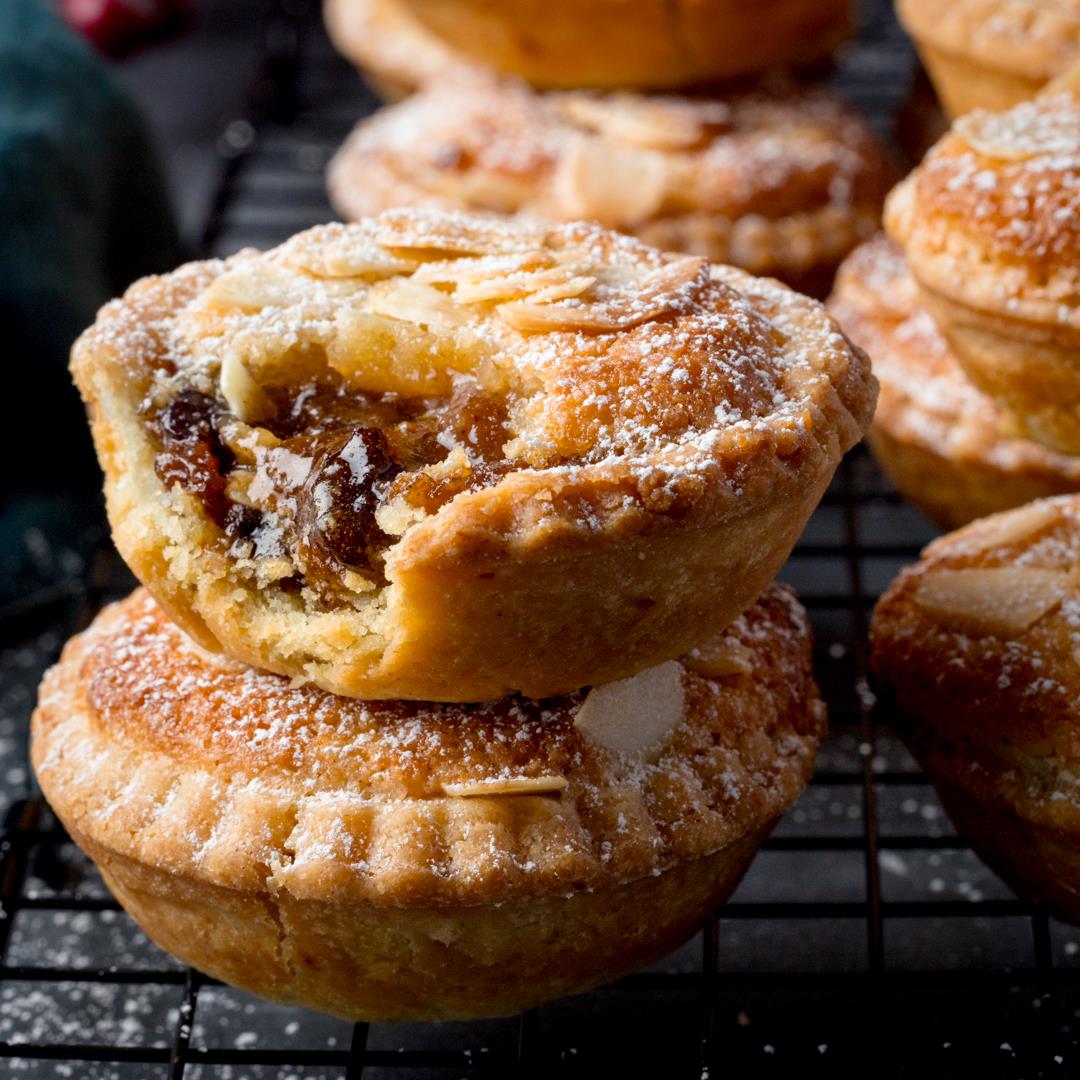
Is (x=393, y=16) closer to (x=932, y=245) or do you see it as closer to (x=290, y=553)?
(x=932, y=245)

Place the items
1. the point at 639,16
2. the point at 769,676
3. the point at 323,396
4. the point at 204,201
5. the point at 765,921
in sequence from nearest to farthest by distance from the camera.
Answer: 1. the point at 323,396
2. the point at 769,676
3. the point at 765,921
4. the point at 639,16
5. the point at 204,201

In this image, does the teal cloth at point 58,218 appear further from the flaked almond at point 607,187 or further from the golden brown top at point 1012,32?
the golden brown top at point 1012,32

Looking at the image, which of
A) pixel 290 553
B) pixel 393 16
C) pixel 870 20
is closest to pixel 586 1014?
pixel 290 553

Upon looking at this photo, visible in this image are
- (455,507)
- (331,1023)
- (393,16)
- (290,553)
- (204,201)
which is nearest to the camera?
(455,507)

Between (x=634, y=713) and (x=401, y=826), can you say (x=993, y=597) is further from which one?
(x=401, y=826)

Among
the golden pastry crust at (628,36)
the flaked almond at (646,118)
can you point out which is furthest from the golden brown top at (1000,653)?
the golden pastry crust at (628,36)

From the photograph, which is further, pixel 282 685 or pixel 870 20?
pixel 870 20

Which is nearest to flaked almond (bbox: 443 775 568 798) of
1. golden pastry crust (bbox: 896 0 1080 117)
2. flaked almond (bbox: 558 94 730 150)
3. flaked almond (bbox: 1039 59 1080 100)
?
flaked almond (bbox: 1039 59 1080 100)
